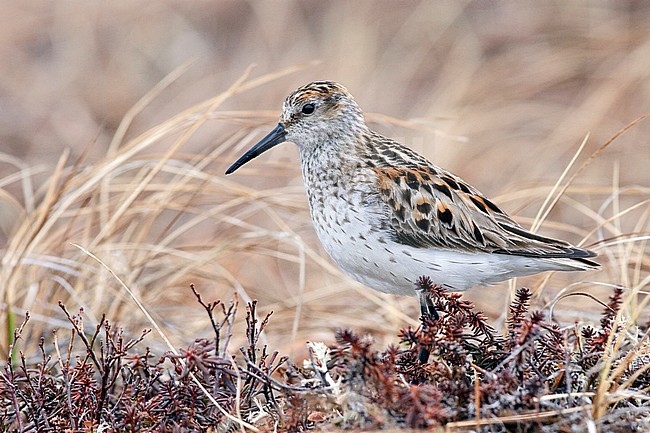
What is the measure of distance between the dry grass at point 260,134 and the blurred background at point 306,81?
24mm

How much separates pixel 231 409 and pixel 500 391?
907mm

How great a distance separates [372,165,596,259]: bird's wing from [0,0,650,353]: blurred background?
107cm

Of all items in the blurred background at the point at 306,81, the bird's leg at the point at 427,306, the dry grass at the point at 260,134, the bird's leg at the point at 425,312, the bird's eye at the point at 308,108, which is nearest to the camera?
the bird's leg at the point at 425,312

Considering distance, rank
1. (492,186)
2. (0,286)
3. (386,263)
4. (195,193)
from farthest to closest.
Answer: (492,186)
(195,193)
(0,286)
(386,263)

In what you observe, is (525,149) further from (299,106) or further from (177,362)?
(177,362)

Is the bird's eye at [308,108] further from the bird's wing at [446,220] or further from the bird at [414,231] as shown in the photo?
the bird's wing at [446,220]

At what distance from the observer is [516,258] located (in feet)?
12.6

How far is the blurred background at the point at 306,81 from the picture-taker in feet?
17.7

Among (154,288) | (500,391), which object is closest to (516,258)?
(500,391)

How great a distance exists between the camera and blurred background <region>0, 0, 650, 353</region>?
5.39 m

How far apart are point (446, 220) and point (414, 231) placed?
0.53 feet

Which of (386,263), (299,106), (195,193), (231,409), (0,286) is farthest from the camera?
(195,193)

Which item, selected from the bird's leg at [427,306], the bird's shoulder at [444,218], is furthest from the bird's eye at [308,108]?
the bird's leg at [427,306]

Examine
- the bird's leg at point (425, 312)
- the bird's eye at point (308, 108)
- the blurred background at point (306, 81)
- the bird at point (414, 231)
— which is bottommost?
the bird's leg at point (425, 312)
